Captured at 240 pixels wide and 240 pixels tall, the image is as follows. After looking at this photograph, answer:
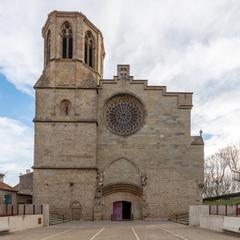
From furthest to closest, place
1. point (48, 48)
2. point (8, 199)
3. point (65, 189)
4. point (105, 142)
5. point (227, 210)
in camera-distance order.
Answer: point (48, 48)
point (8, 199)
point (105, 142)
point (65, 189)
point (227, 210)

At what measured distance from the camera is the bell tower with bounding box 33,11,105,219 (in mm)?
39406

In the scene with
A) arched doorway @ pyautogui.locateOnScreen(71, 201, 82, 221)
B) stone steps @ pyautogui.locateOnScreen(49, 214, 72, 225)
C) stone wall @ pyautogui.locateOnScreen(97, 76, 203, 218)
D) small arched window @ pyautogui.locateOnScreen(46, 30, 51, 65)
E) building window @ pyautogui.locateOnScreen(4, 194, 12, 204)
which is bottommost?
stone steps @ pyautogui.locateOnScreen(49, 214, 72, 225)

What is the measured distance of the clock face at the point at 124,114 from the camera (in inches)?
1654

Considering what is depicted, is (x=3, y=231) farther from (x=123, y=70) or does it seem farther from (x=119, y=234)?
(x=123, y=70)

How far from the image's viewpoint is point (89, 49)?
4409cm

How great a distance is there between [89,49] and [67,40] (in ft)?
7.68

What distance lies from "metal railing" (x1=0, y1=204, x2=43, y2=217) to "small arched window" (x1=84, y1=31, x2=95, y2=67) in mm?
16133

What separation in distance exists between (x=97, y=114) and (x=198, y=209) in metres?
13.8

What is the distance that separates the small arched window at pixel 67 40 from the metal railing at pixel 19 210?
51.1 feet

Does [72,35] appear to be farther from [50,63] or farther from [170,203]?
[170,203]

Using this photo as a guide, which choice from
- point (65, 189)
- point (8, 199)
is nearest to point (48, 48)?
point (65, 189)

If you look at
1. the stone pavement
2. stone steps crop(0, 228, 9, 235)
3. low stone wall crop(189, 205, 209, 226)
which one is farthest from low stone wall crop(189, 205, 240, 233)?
stone steps crop(0, 228, 9, 235)

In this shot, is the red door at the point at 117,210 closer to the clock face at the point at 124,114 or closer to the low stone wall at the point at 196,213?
the clock face at the point at 124,114

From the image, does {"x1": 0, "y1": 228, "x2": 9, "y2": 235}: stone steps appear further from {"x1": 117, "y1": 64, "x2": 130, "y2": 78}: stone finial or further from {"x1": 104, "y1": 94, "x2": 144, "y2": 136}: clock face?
{"x1": 117, "y1": 64, "x2": 130, "y2": 78}: stone finial
